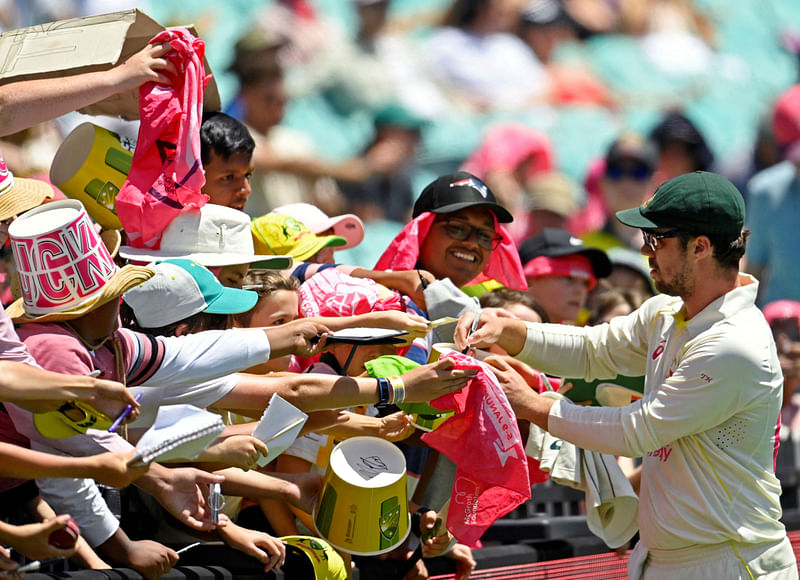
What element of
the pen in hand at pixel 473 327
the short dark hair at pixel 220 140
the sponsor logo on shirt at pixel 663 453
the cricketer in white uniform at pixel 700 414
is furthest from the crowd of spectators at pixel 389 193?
the sponsor logo on shirt at pixel 663 453

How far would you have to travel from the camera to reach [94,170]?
12.9ft

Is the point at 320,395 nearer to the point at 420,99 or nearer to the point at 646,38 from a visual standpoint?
the point at 420,99

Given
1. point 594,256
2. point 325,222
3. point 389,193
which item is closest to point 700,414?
point 325,222

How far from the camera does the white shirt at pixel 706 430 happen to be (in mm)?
3512

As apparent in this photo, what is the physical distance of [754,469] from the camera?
3584 millimetres

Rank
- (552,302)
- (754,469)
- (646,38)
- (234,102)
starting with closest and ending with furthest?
(754,469), (552,302), (234,102), (646,38)

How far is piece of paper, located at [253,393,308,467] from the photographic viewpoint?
307 centimetres

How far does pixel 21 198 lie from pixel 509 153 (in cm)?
665

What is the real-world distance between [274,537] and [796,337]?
13.5ft

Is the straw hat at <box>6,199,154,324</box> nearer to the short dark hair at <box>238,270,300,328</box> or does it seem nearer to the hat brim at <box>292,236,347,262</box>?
the short dark hair at <box>238,270,300,328</box>

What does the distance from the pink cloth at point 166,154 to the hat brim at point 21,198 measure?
0.88ft

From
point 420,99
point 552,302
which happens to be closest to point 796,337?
point 552,302

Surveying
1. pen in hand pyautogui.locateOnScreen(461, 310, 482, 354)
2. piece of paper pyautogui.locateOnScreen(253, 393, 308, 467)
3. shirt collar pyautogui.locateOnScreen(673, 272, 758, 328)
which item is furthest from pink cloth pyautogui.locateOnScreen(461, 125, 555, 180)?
piece of paper pyautogui.locateOnScreen(253, 393, 308, 467)

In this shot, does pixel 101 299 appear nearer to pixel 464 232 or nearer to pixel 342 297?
pixel 342 297
